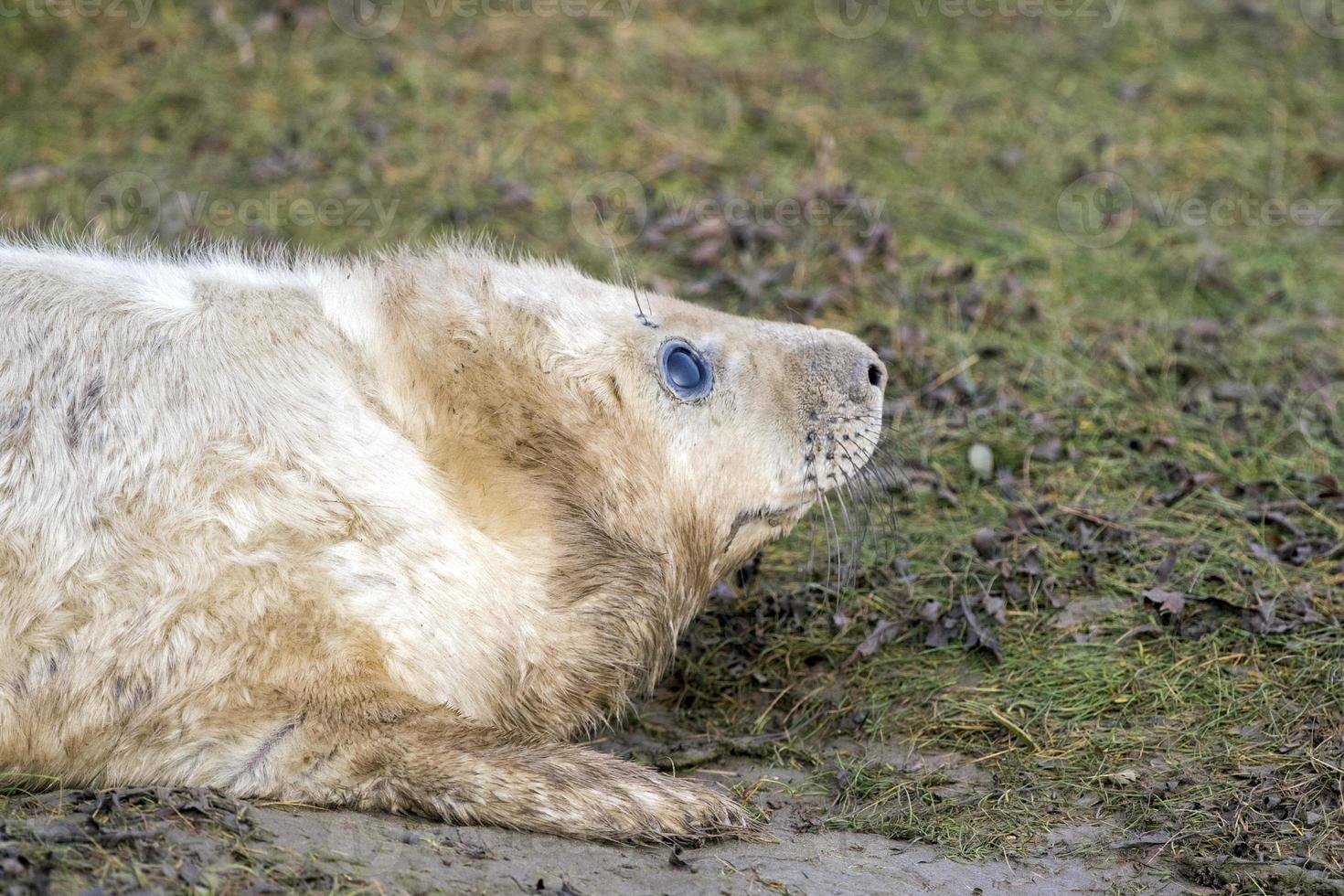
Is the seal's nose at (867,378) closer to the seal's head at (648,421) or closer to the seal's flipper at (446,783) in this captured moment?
the seal's head at (648,421)

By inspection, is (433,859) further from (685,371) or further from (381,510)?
(685,371)

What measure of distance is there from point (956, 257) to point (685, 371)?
3243 mm

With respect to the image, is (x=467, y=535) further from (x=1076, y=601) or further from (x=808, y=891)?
(x=1076, y=601)

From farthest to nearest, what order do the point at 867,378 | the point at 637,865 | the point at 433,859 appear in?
the point at 867,378, the point at 637,865, the point at 433,859

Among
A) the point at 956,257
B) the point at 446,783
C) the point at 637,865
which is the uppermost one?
the point at 956,257

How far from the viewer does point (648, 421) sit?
3.97m

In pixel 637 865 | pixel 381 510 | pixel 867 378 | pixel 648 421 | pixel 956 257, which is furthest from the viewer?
pixel 956 257

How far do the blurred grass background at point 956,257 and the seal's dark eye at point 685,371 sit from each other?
43.6 inches

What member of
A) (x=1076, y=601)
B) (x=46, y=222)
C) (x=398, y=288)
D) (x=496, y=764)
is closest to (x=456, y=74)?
(x=46, y=222)

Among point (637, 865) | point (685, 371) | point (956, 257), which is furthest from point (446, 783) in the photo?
point (956, 257)

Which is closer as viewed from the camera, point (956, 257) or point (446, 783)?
point (446, 783)

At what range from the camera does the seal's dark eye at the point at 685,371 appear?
13.1ft

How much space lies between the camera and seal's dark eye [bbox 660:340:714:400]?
4008mm

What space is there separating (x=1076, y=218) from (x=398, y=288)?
4.39m
